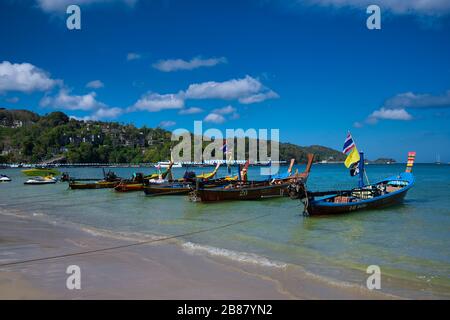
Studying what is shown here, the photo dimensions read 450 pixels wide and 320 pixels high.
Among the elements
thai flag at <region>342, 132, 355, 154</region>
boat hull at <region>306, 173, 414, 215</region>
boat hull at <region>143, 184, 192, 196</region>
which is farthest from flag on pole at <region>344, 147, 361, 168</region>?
boat hull at <region>143, 184, 192, 196</region>

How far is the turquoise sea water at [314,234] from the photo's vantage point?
10609 mm

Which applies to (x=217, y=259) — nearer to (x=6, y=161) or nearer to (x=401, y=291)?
(x=401, y=291)

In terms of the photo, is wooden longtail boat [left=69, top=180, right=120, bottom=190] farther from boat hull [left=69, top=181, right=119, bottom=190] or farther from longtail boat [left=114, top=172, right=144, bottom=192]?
longtail boat [left=114, top=172, right=144, bottom=192]

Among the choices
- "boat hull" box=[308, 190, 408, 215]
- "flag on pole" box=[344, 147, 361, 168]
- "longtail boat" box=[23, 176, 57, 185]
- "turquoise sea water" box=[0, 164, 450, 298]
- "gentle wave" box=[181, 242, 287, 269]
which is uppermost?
"flag on pole" box=[344, 147, 361, 168]

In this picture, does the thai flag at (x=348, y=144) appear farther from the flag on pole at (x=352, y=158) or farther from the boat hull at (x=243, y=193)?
the boat hull at (x=243, y=193)

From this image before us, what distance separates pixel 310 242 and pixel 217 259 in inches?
175

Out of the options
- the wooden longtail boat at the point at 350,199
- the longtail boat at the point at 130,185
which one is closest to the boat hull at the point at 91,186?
the longtail boat at the point at 130,185

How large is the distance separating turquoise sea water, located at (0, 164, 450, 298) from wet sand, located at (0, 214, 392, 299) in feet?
3.18

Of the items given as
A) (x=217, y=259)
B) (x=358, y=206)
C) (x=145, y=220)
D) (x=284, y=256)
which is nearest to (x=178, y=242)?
(x=217, y=259)

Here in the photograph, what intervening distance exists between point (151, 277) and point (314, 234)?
8.74m

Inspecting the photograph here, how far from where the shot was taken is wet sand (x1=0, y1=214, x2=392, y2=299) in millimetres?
8125

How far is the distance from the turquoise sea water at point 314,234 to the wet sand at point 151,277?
97cm

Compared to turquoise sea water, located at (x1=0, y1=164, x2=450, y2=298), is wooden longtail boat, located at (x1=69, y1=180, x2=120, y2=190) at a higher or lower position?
higher
